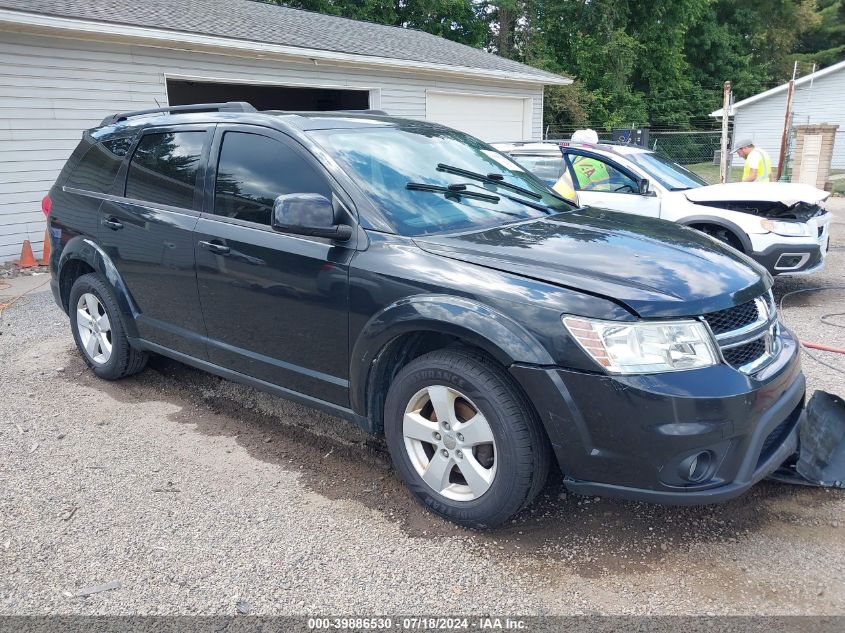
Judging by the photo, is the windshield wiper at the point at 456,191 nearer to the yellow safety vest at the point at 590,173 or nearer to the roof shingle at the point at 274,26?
the yellow safety vest at the point at 590,173

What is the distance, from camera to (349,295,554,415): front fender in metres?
2.65

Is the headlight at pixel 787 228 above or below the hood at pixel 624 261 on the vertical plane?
below

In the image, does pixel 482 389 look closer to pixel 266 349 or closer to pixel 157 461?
pixel 266 349

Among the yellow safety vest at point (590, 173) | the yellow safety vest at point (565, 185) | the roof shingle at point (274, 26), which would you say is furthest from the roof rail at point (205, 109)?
the roof shingle at point (274, 26)

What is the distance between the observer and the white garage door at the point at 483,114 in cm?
1574

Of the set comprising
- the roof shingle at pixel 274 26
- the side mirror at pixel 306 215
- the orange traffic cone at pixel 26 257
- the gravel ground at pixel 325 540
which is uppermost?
the roof shingle at pixel 274 26

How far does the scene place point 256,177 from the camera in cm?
368

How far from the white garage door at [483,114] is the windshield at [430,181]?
11.8 meters

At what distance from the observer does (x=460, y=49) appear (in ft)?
60.8

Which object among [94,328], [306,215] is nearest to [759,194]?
[306,215]

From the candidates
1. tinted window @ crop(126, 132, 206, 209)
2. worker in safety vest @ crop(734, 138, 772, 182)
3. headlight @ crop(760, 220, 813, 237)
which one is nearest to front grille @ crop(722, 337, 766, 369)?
tinted window @ crop(126, 132, 206, 209)

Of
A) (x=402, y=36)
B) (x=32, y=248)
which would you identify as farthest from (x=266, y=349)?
(x=402, y=36)

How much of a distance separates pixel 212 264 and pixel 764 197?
5586 mm

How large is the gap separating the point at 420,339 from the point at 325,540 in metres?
0.98
